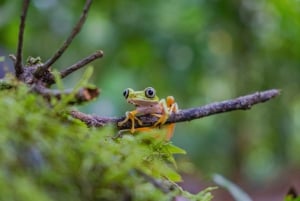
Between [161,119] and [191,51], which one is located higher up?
[191,51]

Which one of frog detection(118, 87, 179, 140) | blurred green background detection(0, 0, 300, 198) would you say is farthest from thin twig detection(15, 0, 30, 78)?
blurred green background detection(0, 0, 300, 198)

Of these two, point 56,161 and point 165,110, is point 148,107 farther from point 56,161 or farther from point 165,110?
point 56,161

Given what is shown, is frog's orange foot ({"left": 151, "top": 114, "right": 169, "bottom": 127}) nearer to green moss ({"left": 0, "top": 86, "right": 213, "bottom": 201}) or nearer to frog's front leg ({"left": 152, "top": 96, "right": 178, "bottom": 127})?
frog's front leg ({"left": 152, "top": 96, "right": 178, "bottom": 127})

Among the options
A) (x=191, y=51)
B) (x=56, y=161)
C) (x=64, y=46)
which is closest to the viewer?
(x=56, y=161)

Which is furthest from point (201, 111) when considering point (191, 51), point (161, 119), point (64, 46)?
point (191, 51)

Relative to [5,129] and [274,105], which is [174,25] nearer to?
[274,105]

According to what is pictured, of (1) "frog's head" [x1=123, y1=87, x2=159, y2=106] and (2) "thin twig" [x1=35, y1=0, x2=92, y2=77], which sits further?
(1) "frog's head" [x1=123, y1=87, x2=159, y2=106]

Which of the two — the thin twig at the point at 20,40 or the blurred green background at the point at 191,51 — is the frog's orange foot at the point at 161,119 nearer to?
the thin twig at the point at 20,40
